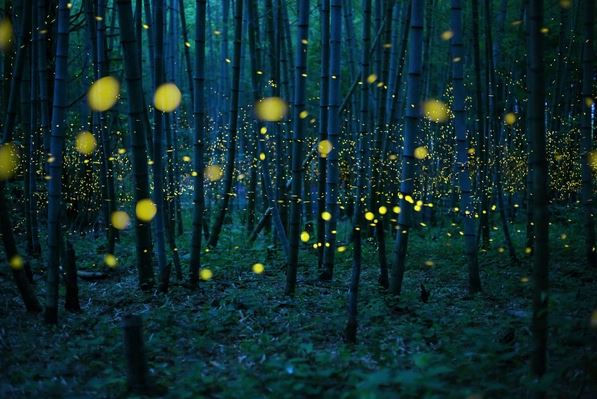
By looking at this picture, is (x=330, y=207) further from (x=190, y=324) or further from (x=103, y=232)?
(x=103, y=232)

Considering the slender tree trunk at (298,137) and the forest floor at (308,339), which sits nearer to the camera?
the forest floor at (308,339)

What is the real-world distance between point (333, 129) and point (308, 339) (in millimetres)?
2547

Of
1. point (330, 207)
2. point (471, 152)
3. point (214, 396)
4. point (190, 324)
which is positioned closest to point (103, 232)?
point (330, 207)

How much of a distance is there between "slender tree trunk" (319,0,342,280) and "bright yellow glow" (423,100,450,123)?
6.81 m

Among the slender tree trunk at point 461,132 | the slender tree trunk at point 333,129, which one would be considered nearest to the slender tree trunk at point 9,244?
the slender tree trunk at point 333,129

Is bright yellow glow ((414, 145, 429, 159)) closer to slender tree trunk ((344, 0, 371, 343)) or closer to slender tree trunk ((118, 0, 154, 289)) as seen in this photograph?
slender tree trunk ((344, 0, 371, 343))

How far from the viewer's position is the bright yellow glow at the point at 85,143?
9.79 m

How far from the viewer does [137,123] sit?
4.62 metres

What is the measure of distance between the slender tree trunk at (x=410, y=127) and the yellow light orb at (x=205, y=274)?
2130 mm

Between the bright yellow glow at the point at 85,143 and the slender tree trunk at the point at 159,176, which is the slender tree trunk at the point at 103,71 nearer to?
the slender tree trunk at the point at 159,176

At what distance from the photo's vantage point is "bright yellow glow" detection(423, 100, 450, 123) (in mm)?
12392

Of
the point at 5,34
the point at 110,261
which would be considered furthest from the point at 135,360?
the point at 5,34

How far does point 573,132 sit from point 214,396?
32.7 feet

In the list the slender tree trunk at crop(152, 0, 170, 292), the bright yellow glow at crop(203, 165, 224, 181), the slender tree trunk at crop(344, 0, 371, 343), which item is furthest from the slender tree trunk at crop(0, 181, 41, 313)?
the bright yellow glow at crop(203, 165, 224, 181)
